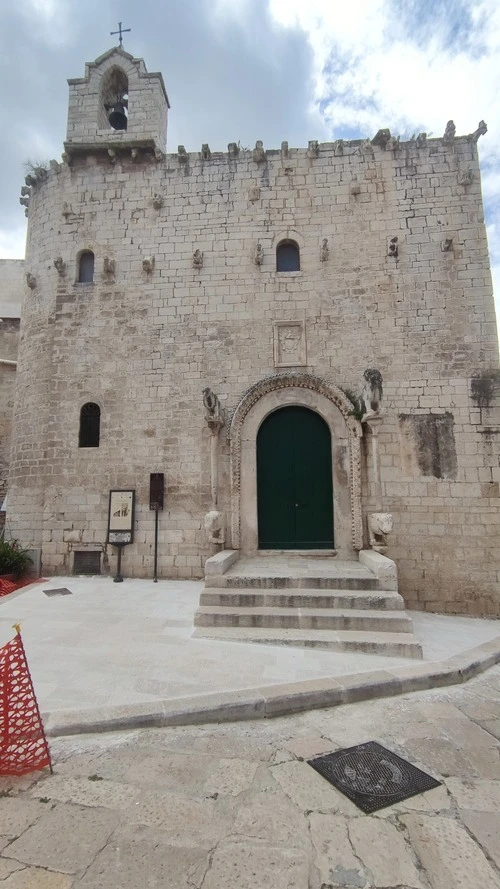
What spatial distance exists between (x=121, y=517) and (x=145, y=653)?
14.0ft

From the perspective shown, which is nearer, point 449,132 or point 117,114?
point 449,132

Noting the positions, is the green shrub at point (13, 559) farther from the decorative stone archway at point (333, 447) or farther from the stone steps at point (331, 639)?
the stone steps at point (331, 639)

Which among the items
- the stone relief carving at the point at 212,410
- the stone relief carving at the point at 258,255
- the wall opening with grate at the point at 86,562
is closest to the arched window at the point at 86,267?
the stone relief carving at the point at 258,255

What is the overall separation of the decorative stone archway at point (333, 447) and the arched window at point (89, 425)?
298 cm

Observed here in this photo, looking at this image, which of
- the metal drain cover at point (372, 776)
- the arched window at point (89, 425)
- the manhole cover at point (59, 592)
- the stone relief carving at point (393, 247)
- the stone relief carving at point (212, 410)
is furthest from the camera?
the arched window at point (89, 425)

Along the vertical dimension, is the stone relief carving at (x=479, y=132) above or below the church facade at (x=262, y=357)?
above

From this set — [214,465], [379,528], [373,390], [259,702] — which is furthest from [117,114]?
[259,702]

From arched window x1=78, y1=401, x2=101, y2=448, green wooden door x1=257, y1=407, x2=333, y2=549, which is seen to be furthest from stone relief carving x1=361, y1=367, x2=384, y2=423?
arched window x1=78, y1=401, x2=101, y2=448

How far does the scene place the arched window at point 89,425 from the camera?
9.29 meters

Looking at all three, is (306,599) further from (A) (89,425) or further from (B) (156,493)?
(A) (89,425)

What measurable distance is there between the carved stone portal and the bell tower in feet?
16.4

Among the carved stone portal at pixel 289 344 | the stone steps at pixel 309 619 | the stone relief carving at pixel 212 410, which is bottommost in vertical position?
the stone steps at pixel 309 619

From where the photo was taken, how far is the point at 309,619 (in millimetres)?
5496

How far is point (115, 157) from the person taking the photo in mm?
9836
